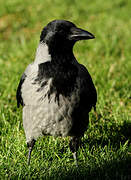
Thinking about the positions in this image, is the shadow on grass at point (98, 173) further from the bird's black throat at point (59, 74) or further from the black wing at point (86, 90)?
the bird's black throat at point (59, 74)

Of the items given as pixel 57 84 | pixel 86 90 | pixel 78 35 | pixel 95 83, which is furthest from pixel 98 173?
pixel 95 83

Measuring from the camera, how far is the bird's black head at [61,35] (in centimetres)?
316

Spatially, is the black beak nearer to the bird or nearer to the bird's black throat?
the bird

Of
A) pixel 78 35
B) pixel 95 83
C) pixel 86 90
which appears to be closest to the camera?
pixel 78 35

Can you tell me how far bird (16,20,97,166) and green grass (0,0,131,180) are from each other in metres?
0.39

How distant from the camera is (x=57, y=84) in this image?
3178 mm

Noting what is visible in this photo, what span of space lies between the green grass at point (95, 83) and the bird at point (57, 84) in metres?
0.39

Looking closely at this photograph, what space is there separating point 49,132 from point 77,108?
1.14ft

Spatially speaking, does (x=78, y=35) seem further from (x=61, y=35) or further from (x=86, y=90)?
(x=86, y=90)

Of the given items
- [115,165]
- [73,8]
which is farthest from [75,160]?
[73,8]

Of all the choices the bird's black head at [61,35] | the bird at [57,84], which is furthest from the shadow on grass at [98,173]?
the bird's black head at [61,35]

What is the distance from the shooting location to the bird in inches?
125

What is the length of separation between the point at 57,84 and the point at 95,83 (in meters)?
2.15

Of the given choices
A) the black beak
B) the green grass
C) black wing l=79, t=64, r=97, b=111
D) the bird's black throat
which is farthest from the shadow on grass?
the black beak
